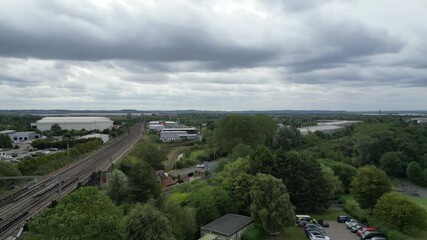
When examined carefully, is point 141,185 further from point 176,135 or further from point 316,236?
point 176,135

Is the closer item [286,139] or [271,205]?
[271,205]

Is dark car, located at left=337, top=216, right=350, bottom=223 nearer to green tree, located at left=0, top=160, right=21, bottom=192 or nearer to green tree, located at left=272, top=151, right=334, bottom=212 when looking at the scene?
green tree, located at left=272, top=151, right=334, bottom=212

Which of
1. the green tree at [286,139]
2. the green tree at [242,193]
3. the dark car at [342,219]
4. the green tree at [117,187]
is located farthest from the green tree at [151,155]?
the dark car at [342,219]

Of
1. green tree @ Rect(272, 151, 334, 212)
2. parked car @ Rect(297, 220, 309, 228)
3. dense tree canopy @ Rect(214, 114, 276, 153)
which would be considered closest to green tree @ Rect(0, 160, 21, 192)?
green tree @ Rect(272, 151, 334, 212)

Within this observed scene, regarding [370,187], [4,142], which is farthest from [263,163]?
[4,142]

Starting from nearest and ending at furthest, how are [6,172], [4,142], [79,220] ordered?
→ [79,220] → [6,172] → [4,142]

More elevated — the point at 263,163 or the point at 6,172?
the point at 263,163
